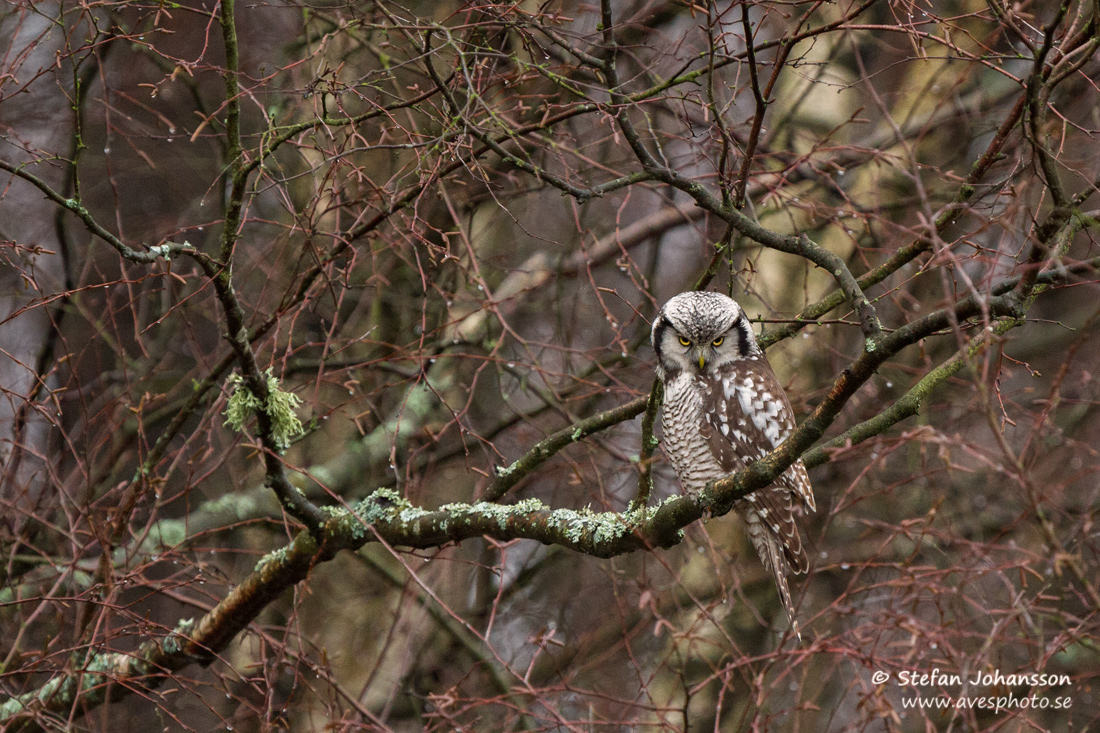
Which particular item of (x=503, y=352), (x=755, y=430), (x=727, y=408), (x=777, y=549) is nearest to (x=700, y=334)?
(x=727, y=408)

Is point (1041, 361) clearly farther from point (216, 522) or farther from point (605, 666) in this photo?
point (216, 522)

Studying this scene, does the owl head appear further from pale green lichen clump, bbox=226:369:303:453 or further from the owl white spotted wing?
pale green lichen clump, bbox=226:369:303:453

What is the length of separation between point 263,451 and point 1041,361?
679 cm

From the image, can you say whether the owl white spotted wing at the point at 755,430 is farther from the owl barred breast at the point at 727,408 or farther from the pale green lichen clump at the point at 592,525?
the pale green lichen clump at the point at 592,525

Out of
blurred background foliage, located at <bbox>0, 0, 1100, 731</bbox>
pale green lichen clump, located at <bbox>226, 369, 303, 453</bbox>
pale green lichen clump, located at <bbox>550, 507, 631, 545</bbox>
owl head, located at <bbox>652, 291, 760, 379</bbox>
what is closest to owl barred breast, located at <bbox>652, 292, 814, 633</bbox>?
owl head, located at <bbox>652, 291, 760, 379</bbox>

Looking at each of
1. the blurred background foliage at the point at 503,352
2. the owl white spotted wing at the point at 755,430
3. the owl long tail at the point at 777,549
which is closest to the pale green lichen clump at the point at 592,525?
the blurred background foliage at the point at 503,352

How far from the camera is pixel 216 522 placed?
501 cm

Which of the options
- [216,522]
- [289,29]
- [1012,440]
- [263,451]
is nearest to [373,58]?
[289,29]

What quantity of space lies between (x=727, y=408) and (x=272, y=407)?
1.96 meters

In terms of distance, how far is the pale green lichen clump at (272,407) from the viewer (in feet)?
11.4

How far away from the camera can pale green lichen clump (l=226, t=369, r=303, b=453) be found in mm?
3467

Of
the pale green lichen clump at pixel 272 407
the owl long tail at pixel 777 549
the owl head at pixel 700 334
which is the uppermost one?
the owl head at pixel 700 334

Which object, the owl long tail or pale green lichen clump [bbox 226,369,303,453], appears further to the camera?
the owl long tail

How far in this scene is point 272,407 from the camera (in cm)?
348
